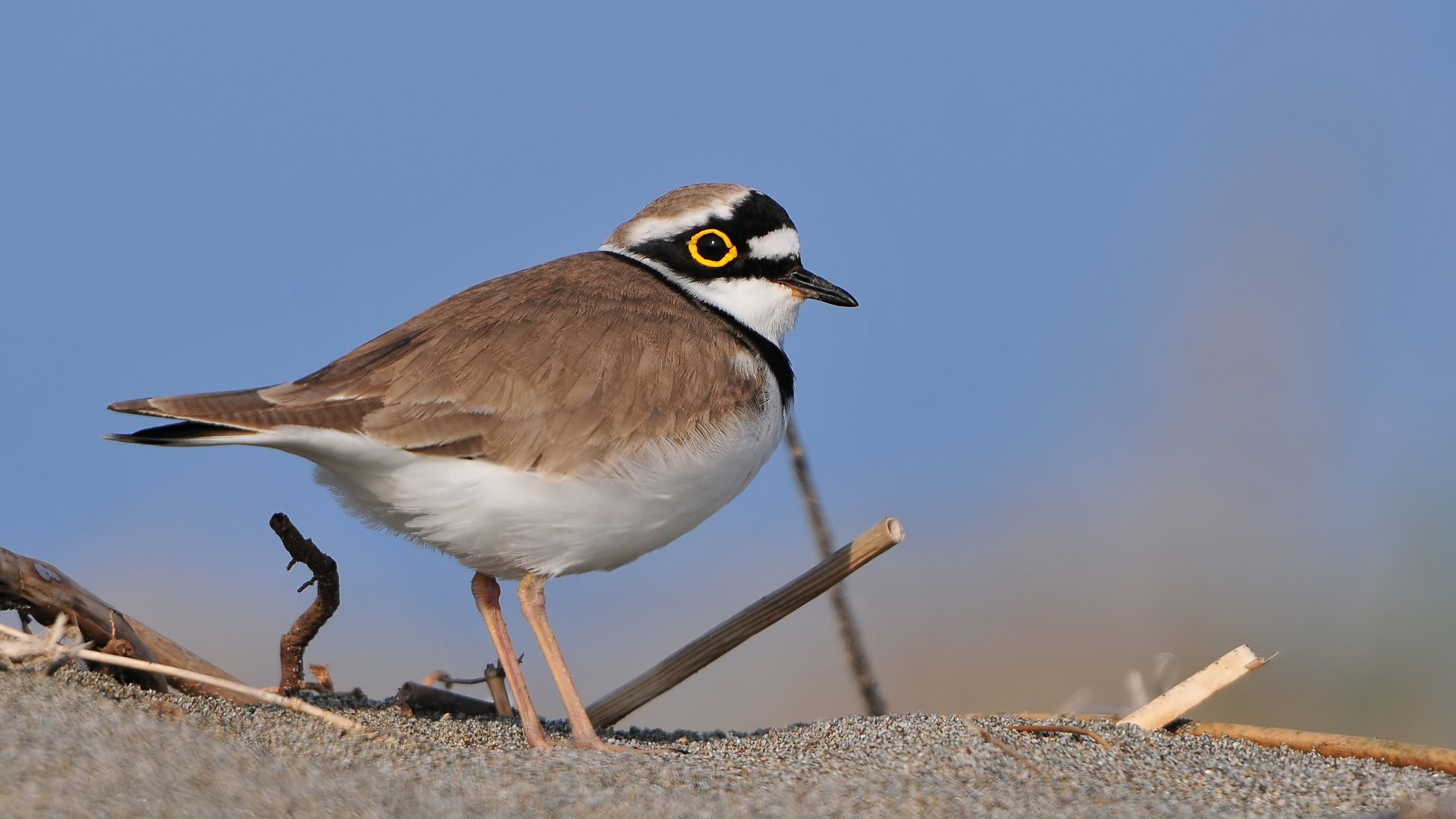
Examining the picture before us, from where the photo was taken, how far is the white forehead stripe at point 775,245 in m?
5.30

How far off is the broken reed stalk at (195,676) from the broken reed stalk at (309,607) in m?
0.55

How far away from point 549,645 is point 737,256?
5.87 feet

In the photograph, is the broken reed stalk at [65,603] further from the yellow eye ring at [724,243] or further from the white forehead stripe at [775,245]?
the white forehead stripe at [775,245]

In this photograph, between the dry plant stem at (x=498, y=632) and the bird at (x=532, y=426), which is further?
the dry plant stem at (x=498, y=632)

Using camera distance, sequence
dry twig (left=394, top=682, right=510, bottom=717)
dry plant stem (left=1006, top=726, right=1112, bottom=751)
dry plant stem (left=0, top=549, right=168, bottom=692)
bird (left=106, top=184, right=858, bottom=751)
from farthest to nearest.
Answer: dry twig (left=394, top=682, right=510, bottom=717) → bird (left=106, top=184, right=858, bottom=751) → dry plant stem (left=1006, top=726, right=1112, bottom=751) → dry plant stem (left=0, top=549, right=168, bottom=692)

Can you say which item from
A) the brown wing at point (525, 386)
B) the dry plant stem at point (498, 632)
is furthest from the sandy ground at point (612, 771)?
the brown wing at point (525, 386)

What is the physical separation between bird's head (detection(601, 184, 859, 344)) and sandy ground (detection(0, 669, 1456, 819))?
1.84 m

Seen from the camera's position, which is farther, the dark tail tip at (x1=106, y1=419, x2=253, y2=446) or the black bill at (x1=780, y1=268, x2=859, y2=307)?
the black bill at (x1=780, y1=268, x2=859, y2=307)

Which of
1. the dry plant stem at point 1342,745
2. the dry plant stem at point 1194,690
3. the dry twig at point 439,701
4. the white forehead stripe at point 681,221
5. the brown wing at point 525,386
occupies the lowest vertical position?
the dry plant stem at point 1342,745

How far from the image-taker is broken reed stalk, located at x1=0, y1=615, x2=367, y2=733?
11.8ft

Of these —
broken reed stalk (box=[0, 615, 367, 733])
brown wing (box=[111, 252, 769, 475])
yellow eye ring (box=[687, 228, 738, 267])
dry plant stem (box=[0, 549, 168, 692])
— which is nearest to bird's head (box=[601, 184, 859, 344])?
yellow eye ring (box=[687, 228, 738, 267])

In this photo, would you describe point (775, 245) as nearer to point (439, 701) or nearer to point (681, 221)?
point (681, 221)

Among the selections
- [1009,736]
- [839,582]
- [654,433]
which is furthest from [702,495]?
[1009,736]

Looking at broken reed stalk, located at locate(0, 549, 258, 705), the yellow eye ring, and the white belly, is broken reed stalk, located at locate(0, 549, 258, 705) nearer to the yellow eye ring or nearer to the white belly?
the white belly
